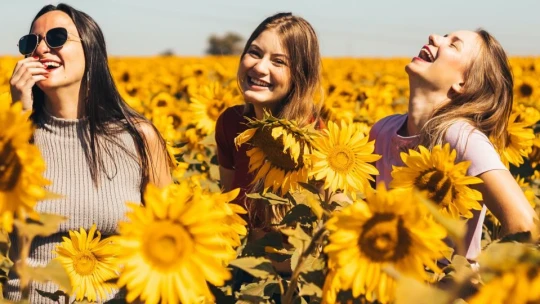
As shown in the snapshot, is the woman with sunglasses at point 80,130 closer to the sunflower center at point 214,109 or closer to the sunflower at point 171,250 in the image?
the sunflower at point 171,250

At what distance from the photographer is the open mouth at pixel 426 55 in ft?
10.0

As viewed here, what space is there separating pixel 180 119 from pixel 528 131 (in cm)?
305

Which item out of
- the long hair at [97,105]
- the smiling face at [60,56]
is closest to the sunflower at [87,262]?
the long hair at [97,105]

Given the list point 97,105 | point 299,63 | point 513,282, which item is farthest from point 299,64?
point 513,282

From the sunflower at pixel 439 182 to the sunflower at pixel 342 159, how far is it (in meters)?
0.21

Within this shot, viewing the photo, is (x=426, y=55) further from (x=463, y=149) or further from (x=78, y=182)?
(x=78, y=182)

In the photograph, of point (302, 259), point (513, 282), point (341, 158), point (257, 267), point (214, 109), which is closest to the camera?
point (513, 282)

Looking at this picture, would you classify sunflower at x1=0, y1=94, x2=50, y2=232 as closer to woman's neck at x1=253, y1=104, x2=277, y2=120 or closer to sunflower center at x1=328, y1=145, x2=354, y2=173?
sunflower center at x1=328, y1=145, x2=354, y2=173

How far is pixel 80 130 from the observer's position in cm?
299

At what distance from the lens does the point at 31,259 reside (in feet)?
9.30

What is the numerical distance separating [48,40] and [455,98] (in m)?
1.34

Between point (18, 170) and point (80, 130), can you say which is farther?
point (80, 130)

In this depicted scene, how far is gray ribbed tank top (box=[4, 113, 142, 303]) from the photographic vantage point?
2848 millimetres

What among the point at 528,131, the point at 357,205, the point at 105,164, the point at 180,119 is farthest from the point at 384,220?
the point at 180,119
